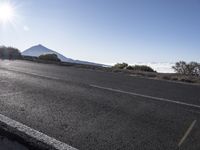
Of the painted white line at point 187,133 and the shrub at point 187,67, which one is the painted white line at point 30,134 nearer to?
the painted white line at point 187,133

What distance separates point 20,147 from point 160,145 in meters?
1.72

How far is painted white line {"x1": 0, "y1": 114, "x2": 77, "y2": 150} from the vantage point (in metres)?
3.10

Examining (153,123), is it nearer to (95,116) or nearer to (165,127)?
(165,127)

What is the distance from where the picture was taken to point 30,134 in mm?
3389

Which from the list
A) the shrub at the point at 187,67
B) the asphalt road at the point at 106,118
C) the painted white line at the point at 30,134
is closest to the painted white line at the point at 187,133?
the asphalt road at the point at 106,118

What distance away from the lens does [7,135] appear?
331cm

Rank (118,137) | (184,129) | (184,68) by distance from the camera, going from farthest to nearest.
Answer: (184,68)
(184,129)
(118,137)

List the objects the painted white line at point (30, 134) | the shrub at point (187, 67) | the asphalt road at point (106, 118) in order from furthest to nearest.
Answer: the shrub at point (187, 67) → the asphalt road at point (106, 118) → the painted white line at point (30, 134)

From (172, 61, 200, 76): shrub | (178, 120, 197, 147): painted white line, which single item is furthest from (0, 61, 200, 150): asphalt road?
(172, 61, 200, 76): shrub

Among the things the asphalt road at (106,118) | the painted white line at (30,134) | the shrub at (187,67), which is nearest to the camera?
the painted white line at (30,134)

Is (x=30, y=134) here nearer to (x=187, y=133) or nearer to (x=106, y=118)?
(x=106, y=118)

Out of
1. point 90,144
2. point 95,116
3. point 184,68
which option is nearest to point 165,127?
point 95,116

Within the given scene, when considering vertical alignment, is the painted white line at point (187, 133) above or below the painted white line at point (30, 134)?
below

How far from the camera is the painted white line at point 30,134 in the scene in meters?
3.10
